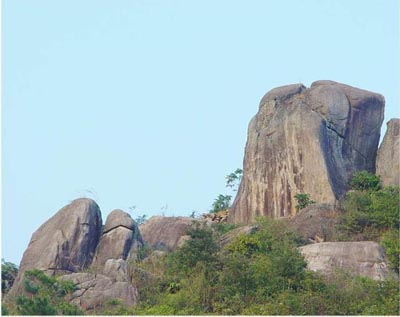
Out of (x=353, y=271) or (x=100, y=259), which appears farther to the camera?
(x=100, y=259)

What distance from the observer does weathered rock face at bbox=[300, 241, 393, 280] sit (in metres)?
26.0

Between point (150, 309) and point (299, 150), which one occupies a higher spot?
point (299, 150)

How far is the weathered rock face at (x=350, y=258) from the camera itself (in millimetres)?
25953

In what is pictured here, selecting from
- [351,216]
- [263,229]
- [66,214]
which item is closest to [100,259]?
[66,214]

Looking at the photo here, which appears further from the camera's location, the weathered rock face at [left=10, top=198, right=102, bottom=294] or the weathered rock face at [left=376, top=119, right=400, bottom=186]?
the weathered rock face at [left=376, top=119, right=400, bottom=186]

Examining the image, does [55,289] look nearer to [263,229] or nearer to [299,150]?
[263,229]

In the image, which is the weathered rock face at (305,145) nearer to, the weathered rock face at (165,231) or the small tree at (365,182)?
the small tree at (365,182)

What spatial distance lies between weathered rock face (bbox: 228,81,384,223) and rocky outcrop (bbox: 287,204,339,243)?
979 mm

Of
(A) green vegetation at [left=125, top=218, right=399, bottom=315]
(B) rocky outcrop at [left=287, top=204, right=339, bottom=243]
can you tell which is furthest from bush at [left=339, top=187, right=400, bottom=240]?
(A) green vegetation at [left=125, top=218, right=399, bottom=315]

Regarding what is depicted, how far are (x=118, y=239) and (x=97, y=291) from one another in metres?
3.65

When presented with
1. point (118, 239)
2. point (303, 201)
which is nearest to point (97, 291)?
point (118, 239)

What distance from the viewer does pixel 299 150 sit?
105 ft

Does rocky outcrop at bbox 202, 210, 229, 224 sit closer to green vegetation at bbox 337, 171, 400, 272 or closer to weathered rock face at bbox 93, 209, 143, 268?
weathered rock face at bbox 93, 209, 143, 268

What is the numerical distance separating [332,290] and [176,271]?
3.59m
